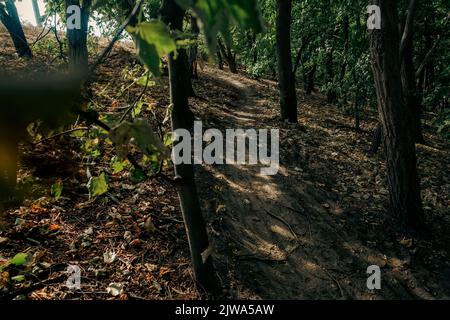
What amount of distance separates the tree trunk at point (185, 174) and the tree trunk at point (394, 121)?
3647mm

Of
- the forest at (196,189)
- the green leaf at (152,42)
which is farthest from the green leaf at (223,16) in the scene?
the green leaf at (152,42)

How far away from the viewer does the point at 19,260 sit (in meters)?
3.37

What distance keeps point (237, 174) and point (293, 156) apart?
70.2 inches

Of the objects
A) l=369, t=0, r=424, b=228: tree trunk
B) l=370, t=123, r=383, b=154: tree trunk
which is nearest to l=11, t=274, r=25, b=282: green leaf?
l=369, t=0, r=424, b=228: tree trunk

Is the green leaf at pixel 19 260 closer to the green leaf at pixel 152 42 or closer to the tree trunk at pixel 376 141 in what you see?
the green leaf at pixel 152 42

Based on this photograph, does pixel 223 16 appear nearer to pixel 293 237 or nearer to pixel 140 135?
pixel 140 135

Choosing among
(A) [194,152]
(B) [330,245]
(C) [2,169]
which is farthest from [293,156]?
(C) [2,169]

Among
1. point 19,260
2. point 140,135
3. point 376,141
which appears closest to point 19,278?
point 19,260

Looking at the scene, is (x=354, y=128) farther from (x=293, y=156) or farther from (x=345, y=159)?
(x=293, y=156)

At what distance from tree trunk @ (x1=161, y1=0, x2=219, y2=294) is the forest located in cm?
1

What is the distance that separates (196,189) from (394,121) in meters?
3.67

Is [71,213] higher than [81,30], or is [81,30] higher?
[81,30]

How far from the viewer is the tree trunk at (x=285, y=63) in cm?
1050
